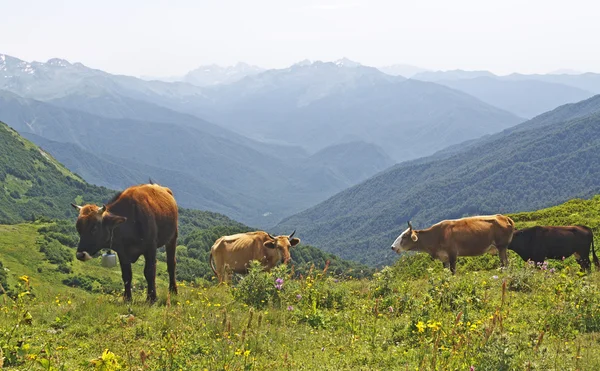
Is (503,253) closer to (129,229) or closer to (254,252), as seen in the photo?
(254,252)

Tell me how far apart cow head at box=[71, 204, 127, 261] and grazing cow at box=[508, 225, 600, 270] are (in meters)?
14.0

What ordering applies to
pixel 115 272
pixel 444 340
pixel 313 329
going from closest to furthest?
pixel 444 340 → pixel 313 329 → pixel 115 272

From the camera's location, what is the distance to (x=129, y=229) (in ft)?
41.8

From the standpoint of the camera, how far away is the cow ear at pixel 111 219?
12344 millimetres

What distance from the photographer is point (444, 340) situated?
851 centimetres

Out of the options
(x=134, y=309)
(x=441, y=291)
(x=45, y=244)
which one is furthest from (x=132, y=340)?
(x=45, y=244)

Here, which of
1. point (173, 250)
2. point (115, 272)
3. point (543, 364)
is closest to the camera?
point (543, 364)

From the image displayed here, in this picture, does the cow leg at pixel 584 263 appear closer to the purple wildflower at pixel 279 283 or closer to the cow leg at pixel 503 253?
the cow leg at pixel 503 253

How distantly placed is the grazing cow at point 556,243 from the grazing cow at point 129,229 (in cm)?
1247

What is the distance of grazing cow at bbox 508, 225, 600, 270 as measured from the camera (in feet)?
59.8

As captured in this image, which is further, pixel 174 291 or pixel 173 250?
pixel 173 250

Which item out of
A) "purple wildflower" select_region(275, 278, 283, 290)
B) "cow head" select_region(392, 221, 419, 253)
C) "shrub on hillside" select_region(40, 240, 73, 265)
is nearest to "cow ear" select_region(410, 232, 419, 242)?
"cow head" select_region(392, 221, 419, 253)

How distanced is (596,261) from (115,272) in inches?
3976

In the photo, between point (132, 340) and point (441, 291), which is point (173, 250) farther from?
point (441, 291)
